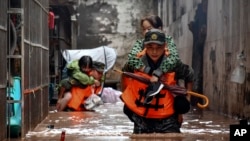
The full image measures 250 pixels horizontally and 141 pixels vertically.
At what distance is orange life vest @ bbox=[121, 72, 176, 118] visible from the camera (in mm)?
8484

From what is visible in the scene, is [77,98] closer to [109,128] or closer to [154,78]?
[109,128]

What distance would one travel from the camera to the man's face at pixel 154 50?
8406mm

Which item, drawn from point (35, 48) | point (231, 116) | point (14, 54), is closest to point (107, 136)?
point (14, 54)

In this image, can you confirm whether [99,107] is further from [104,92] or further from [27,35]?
[27,35]

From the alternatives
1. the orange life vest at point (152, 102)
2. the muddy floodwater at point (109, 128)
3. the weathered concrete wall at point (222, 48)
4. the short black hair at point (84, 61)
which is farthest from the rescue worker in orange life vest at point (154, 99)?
the short black hair at point (84, 61)

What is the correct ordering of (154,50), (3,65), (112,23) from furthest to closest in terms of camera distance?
(112,23) < (3,65) < (154,50)

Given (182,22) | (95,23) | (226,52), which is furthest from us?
(95,23)

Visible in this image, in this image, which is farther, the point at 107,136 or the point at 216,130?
the point at 216,130

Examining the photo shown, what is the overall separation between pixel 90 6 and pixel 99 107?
14.9m

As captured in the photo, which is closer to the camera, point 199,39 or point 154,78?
point 154,78

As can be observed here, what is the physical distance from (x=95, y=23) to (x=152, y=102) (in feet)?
74.0

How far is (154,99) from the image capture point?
27.9ft

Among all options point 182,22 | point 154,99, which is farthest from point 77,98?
point 182,22

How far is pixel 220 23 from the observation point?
614 inches
